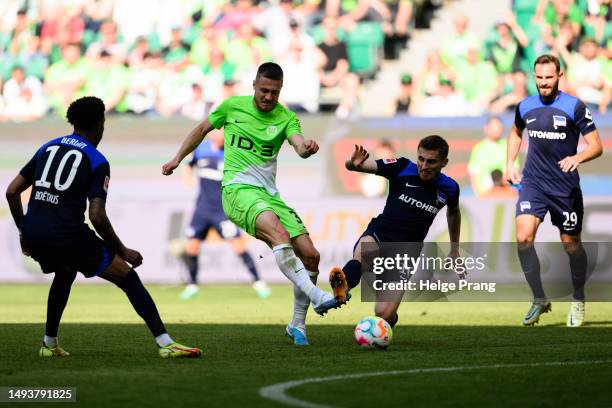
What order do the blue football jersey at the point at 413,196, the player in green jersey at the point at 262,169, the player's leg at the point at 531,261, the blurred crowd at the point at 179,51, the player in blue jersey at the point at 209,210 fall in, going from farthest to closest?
the blurred crowd at the point at 179,51 → the player in blue jersey at the point at 209,210 → the player's leg at the point at 531,261 → the blue football jersey at the point at 413,196 → the player in green jersey at the point at 262,169

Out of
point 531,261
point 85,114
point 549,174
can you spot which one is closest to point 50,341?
point 85,114

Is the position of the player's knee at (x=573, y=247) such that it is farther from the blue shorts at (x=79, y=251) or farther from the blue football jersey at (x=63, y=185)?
the blue football jersey at (x=63, y=185)

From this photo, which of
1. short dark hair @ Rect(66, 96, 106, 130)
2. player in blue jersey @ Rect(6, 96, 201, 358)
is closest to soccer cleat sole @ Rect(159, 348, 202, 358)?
player in blue jersey @ Rect(6, 96, 201, 358)

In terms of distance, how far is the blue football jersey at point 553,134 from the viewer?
12.8 m

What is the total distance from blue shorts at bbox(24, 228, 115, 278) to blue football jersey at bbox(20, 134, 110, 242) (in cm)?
4

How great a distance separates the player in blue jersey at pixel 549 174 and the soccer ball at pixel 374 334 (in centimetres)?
310

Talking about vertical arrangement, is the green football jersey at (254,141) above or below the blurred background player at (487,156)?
below

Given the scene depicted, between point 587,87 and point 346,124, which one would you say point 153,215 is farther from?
point 587,87

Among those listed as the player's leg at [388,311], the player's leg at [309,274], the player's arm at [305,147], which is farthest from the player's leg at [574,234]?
the player's arm at [305,147]

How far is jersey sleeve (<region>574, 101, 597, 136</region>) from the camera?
41.7ft

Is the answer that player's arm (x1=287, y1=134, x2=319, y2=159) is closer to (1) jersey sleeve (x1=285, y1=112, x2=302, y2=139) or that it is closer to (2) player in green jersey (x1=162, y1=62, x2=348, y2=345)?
(2) player in green jersey (x1=162, y1=62, x2=348, y2=345)

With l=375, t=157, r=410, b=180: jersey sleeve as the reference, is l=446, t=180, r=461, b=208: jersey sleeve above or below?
below

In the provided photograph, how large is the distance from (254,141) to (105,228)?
2206 millimetres

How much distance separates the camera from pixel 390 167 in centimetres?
1105
